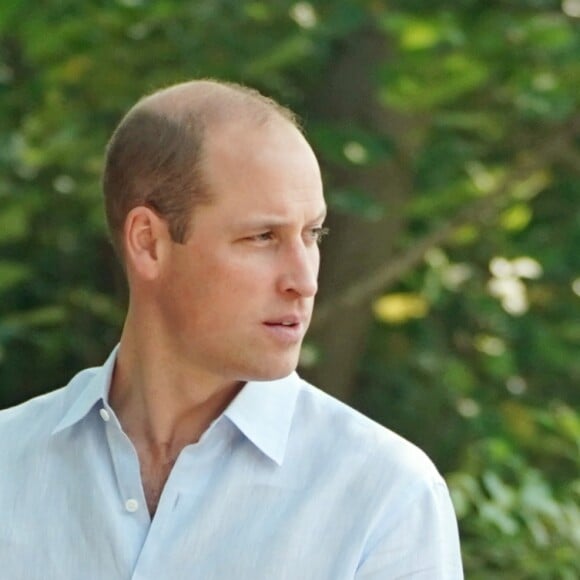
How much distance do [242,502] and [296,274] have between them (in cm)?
26

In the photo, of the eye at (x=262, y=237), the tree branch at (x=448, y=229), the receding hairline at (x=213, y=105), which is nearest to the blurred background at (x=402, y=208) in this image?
the tree branch at (x=448, y=229)

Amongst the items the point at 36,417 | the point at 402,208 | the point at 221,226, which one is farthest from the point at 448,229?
the point at 221,226

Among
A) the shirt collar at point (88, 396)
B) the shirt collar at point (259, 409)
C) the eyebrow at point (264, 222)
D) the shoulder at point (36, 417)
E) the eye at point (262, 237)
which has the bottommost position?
the shoulder at point (36, 417)

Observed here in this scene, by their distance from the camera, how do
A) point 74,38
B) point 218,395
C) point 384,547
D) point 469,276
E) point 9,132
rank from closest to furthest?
point 384,547 → point 218,395 → point 74,38 → point 9,132 → point 469,276

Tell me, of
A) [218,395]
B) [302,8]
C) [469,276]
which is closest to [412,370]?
[469,276]

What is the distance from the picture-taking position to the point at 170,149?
1720mm

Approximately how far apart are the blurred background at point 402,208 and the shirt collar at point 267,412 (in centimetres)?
152

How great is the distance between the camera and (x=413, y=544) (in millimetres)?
1633

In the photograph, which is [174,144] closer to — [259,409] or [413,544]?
[259,409]

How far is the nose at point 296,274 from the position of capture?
1.66 metres

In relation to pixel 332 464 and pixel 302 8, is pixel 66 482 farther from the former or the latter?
pixel 302 8

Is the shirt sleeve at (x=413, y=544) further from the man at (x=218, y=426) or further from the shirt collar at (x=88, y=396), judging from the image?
the shirt collar at (x=88, y=396)

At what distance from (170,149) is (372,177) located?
222cm

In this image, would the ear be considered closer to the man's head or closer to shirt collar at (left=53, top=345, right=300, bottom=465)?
the man's head
